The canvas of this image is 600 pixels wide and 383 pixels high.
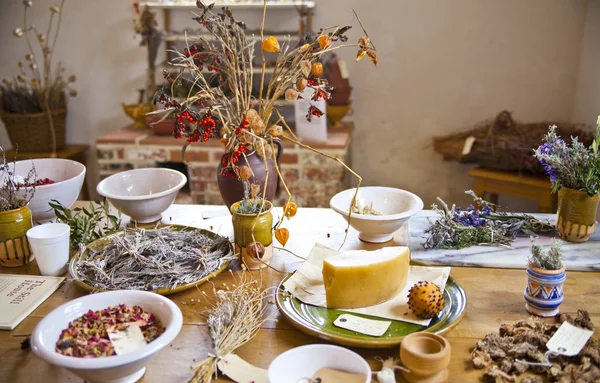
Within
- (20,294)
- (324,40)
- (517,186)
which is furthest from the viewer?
(517,186)

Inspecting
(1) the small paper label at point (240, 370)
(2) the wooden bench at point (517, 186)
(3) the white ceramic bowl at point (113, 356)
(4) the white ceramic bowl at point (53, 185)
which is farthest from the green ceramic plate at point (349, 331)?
(2) the wooden bench at point (517, 186)

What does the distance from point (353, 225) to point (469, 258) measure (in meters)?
0.34

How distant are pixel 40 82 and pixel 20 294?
242 cm

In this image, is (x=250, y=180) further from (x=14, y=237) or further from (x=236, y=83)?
(x=14, y=237)

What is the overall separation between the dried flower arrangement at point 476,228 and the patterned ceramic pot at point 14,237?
3.71ft

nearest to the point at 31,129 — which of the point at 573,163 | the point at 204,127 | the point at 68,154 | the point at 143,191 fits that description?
the point at 68,154

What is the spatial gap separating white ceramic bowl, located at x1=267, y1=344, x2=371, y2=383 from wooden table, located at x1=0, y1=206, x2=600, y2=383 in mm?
96

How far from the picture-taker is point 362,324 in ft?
3.75

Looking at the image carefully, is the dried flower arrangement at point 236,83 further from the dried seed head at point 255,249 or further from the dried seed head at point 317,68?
the dried seed head at point 255,249

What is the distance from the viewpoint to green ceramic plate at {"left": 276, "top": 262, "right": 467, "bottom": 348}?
1.07 meters

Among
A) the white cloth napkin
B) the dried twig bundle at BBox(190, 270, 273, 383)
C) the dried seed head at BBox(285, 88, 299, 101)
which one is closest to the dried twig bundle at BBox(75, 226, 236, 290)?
the dried twig bundle at BBox(190, 270, 273, 383)

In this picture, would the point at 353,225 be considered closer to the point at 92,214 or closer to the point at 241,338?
the point at 241,338

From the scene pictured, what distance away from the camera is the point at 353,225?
5.17ft

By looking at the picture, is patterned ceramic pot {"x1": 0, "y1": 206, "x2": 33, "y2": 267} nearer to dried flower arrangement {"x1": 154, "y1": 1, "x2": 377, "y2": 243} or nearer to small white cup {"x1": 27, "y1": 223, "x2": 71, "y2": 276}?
small white cup {"x1": 27, "y1": 223, "x2": 71, "y2": 276}
